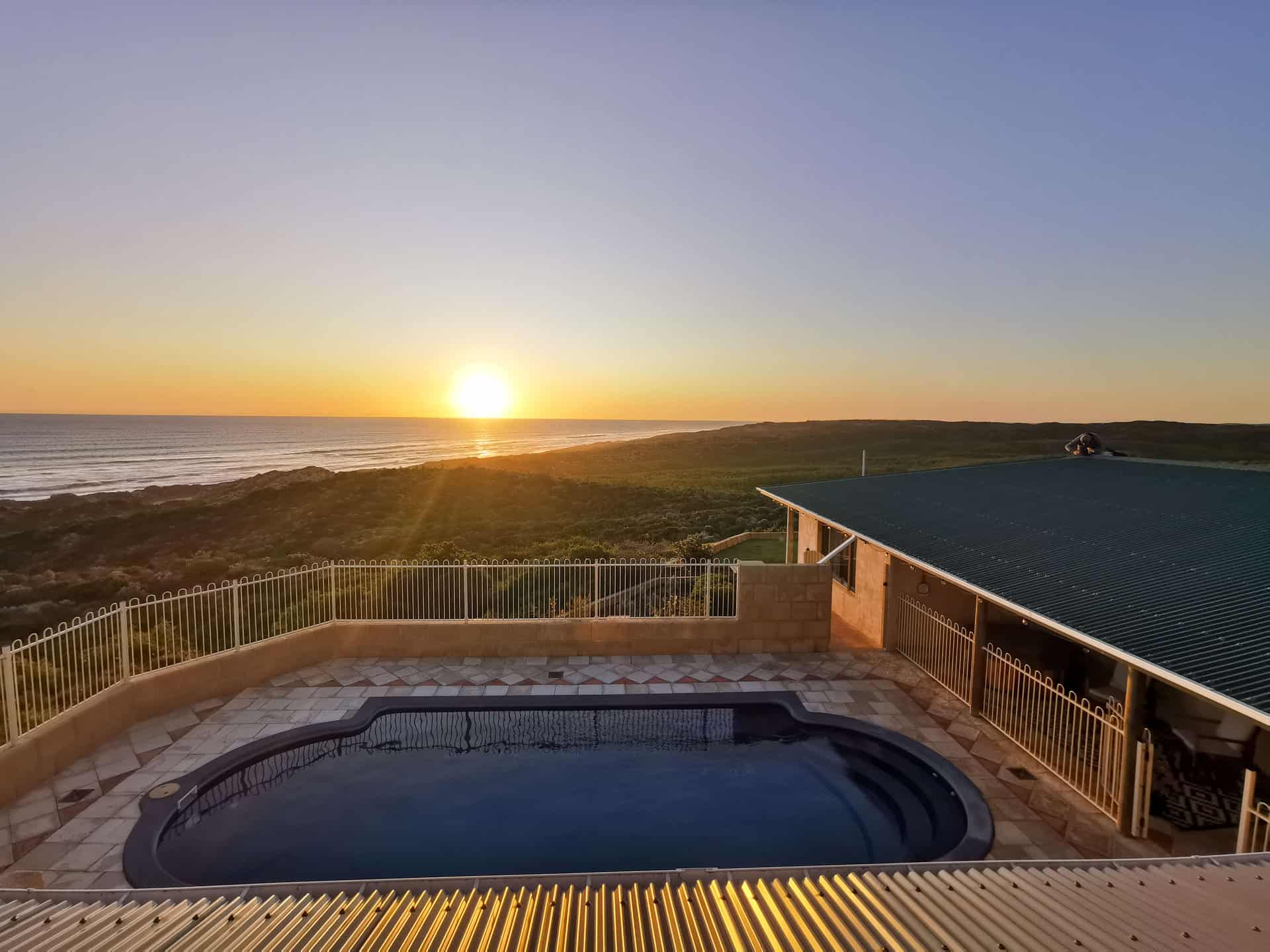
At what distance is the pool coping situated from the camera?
6094 mm

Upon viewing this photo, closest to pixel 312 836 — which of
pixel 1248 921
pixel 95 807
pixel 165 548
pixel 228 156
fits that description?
pixel 95 807

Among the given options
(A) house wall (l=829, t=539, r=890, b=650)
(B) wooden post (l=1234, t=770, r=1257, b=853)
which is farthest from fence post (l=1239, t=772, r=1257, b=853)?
(A) house wall (l=829, t=539, r=890, b=650)

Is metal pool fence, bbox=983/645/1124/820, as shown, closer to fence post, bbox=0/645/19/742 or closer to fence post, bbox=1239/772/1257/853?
fence post, bbox=1239/772/1257/853

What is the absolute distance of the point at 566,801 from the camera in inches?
311

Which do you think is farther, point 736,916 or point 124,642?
point 124,642

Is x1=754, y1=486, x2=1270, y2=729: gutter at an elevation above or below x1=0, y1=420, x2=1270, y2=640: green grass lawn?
above

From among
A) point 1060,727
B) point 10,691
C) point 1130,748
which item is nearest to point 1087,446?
point 1060,727

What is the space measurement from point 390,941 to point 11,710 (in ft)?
22.9

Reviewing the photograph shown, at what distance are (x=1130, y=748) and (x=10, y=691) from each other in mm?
12032

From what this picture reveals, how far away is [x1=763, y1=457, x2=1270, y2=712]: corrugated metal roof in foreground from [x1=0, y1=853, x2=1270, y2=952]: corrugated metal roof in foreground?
1958 millimetres

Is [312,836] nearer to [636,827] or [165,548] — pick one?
[636,827]

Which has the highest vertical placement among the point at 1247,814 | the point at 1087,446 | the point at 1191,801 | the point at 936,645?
the point at 1087,446

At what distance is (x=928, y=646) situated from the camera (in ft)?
35.2

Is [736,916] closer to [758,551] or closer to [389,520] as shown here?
[758,551]
